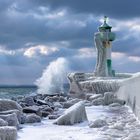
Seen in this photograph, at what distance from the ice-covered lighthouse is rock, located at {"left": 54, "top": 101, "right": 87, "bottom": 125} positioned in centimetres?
2824

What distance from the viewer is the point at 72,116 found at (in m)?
13.2

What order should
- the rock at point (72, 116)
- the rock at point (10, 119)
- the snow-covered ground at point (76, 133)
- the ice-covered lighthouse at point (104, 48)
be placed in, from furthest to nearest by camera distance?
the ice-covered lighthouse at point (104, 48) → the rock at point (72, 116) → the rock at point (10, 119) → the snow-covered ground at point (76, 133)

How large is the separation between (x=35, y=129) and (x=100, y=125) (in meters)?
1.82

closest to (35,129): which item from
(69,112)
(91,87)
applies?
(69,112)

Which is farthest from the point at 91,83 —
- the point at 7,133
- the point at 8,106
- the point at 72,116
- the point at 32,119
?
the point at 7,133

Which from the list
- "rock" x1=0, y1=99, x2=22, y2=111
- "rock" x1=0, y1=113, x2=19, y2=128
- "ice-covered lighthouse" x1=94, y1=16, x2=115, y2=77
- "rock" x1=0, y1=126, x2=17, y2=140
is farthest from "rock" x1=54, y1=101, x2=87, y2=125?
"ice-covered lighthouse" x1=94, y1=16, x2=115, y2=77

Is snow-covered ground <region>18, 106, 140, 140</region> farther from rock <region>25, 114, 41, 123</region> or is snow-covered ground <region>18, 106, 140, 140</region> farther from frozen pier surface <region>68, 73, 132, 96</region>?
frozen pier surface <region>68, 73, 132, 96</region>

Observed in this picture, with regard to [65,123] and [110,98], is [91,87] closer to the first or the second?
[110,98]

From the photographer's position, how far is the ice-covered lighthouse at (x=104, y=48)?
42.1 m

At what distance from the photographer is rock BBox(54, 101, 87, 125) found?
12898 millimetres

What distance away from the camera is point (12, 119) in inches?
471

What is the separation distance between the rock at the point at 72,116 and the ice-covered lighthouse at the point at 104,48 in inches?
1112

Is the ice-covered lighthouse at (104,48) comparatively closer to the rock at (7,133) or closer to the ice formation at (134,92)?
the ice formation at (134,92)

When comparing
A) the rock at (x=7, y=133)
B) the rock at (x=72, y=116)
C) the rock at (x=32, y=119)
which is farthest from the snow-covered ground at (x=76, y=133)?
the rock at (x=32, y=119)
